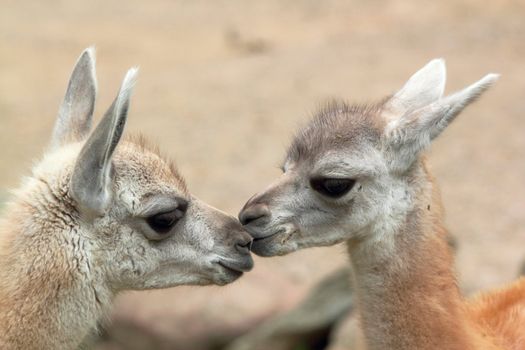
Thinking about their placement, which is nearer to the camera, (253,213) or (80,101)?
(253,213)

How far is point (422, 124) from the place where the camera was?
5.81 metres

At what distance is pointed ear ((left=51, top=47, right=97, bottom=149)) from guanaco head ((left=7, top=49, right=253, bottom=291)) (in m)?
0.01

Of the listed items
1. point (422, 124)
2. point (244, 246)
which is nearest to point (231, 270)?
point (244, 246)

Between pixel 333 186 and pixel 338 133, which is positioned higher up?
pixel 338 133

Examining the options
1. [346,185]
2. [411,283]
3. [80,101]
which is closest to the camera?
[411,283]

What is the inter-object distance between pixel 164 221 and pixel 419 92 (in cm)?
178

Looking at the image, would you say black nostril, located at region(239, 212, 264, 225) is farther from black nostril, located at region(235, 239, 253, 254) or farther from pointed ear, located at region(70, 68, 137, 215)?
pointed ear, located at region(70, 68, 137, 215)

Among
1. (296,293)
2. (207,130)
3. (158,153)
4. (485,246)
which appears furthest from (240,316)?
(207,130)

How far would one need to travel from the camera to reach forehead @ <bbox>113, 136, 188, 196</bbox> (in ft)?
18.0

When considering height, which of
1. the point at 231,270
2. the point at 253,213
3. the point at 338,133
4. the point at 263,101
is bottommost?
the point at 263,101

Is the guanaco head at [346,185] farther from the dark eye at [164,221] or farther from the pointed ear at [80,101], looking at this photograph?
the pointed ear at [80,101]

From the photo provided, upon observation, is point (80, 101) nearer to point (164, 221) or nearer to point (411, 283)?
point (164, 221)

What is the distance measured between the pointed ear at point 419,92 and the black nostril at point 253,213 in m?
0.95

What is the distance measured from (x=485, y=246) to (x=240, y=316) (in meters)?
3.14
